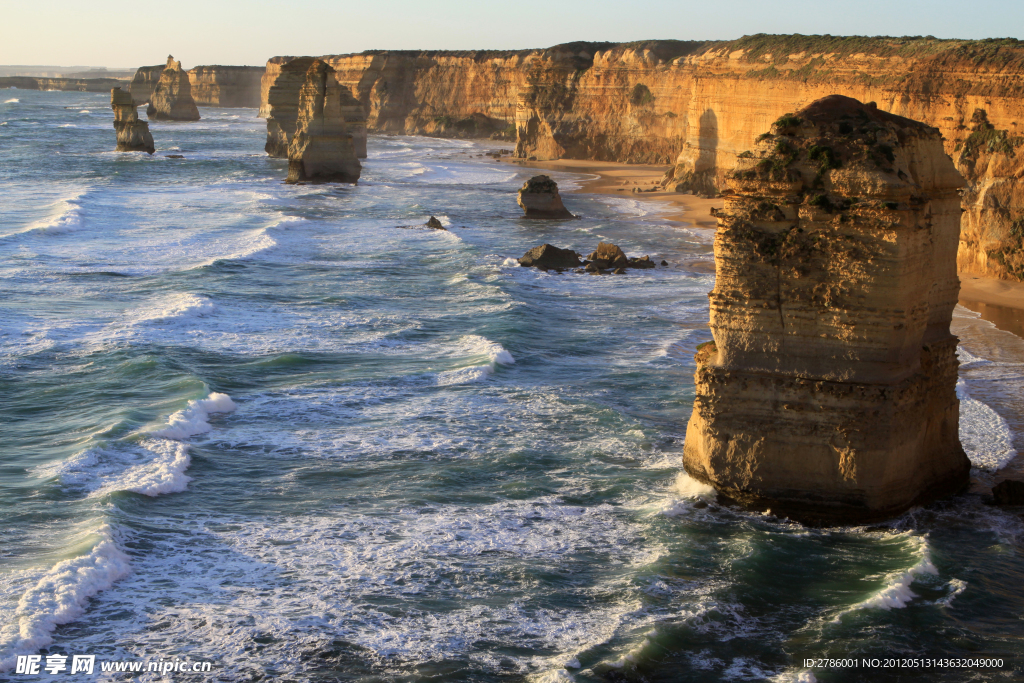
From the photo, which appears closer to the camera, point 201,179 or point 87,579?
point 87,579

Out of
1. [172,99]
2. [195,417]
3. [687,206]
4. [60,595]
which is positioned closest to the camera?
[60,595]

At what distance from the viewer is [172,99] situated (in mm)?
119438

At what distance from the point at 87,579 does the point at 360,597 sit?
314 cm

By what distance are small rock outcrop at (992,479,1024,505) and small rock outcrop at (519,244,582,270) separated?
→ 19.6 meters

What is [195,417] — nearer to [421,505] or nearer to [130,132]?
[421,505]

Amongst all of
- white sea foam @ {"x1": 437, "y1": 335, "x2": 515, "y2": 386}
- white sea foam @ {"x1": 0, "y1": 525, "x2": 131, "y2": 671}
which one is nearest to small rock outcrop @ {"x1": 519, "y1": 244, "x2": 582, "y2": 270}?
white sea foam @ {"x1": 437, "y1": 335, "x2": 515, "y2": 386}

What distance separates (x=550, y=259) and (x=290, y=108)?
1557 inches

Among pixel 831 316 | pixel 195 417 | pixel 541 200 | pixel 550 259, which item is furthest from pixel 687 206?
pixel 831 316

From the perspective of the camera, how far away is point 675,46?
77062 millimetres

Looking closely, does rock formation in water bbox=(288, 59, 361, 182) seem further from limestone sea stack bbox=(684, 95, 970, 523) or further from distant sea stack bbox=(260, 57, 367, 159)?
limestone sea stack bbox=(684, 95, 970, 523)

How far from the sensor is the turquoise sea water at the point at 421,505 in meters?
9.73

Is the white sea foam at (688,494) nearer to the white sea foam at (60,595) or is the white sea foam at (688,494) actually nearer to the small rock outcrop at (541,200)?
the white sea foam at (60,595)

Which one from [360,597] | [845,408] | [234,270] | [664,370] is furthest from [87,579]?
[234,270]

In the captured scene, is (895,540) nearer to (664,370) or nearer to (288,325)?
(664,370)
